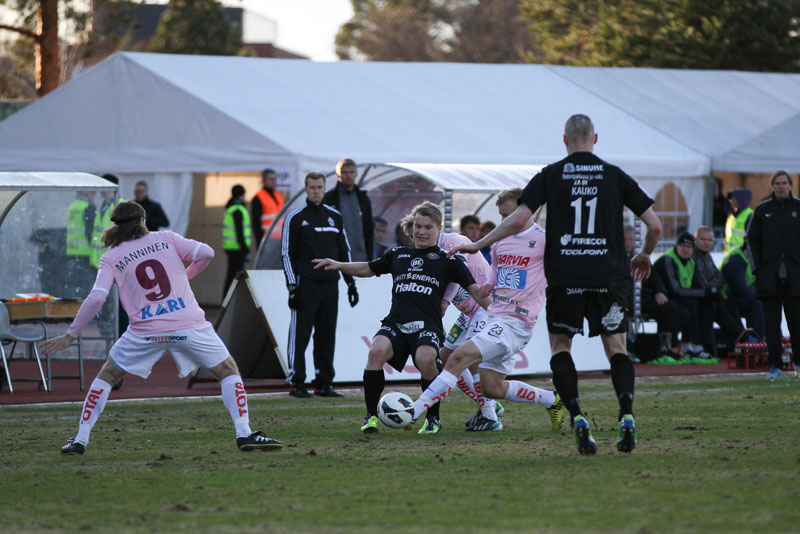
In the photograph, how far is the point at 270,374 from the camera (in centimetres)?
1405

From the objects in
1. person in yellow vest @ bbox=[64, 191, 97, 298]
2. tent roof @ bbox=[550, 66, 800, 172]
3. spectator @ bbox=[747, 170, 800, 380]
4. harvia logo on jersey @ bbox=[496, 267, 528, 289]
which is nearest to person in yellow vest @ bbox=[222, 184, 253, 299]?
person in yellow vest @ bbox=[64, 191, 97, 298]

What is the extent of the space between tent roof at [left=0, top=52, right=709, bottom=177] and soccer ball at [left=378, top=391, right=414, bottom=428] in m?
11.8

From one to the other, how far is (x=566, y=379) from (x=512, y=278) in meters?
1.67

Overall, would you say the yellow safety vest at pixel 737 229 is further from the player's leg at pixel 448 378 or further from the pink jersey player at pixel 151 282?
the pink jersey player at pixel 151 282

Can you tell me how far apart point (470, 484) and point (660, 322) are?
409 inches

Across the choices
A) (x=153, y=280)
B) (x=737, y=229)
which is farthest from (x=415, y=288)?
(x=737, y=229)

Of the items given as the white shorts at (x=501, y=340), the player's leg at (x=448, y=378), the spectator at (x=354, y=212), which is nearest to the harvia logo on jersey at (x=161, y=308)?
the player's leg at (x=448, y=378)

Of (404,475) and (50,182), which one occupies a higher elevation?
(50,182)

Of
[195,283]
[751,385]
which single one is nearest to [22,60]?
[195,283]

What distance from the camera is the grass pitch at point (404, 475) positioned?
19.9 feet

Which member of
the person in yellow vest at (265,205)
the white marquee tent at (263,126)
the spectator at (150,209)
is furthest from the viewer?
the white marquee tent at (263,126)

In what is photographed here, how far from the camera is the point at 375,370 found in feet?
31.8

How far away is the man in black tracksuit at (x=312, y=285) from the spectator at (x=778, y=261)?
4633 millimetres

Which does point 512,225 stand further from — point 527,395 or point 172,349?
point 172,349
